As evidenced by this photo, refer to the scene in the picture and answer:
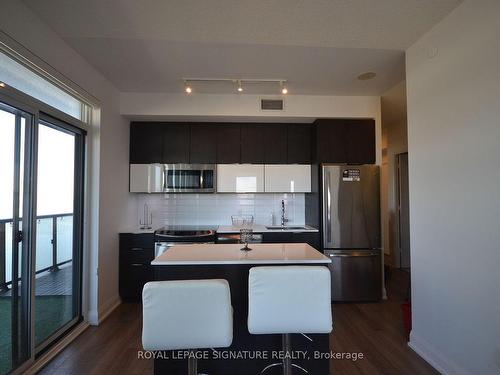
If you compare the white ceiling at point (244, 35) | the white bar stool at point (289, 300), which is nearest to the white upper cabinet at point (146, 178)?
the white ceiling at point (244, 35)

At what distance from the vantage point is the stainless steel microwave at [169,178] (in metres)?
3.76

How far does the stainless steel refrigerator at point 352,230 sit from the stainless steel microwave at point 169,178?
1.72 meters

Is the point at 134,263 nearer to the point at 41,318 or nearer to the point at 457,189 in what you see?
the point at 41,318

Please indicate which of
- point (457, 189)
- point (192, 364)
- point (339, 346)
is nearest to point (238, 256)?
point (192, 364)

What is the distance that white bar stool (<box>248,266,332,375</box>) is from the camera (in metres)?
1.47

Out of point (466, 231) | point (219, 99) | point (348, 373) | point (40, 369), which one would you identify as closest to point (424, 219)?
point (466, 231)

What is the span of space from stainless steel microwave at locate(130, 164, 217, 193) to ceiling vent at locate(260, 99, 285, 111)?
1176 mm

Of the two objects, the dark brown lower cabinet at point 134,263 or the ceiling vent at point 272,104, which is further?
the ceiling vent at point 272,104

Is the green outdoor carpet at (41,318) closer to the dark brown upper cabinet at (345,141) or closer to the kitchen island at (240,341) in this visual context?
the kitchen island at (240,341)

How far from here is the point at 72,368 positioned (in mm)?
2137

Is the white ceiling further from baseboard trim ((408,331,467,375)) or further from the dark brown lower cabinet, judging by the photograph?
baseboard trim ((408,331,467,375))

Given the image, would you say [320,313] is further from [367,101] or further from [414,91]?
[367,101]

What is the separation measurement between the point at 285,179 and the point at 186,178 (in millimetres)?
1427

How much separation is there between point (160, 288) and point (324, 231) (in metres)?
2.53
